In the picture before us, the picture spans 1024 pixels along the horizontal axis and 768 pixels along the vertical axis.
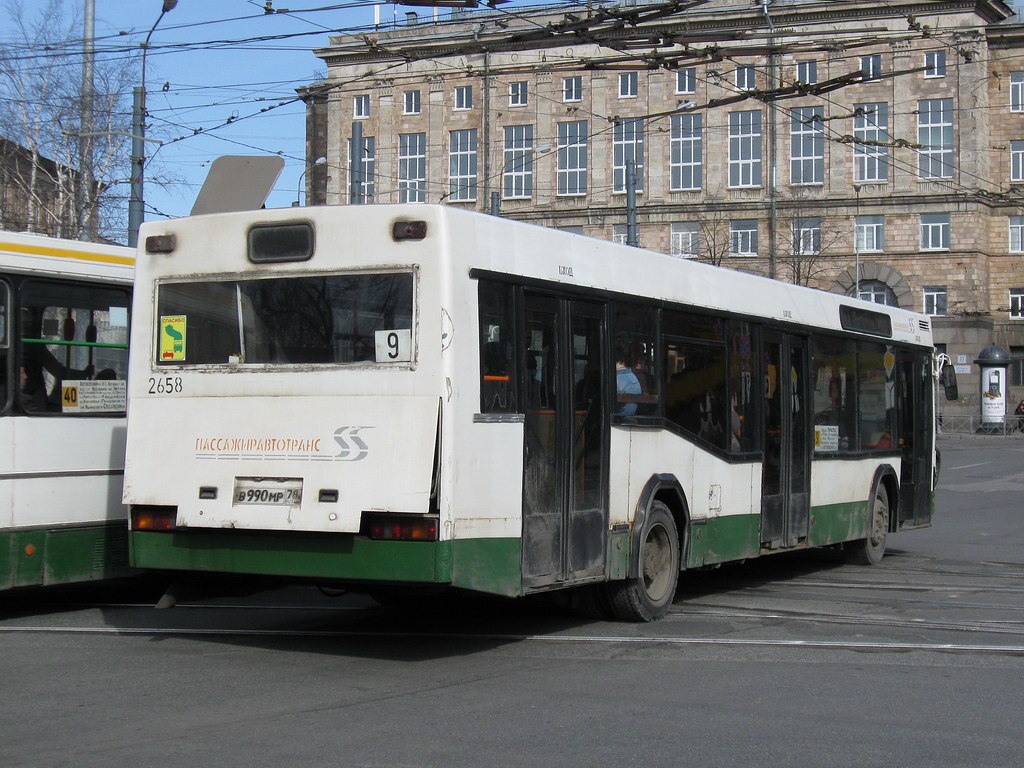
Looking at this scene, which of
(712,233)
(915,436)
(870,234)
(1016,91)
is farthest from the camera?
(1016,91)

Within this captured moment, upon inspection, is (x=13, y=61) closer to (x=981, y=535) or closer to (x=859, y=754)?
(x=981, y=535)

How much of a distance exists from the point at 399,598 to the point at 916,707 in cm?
461

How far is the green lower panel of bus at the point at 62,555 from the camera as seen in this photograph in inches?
389

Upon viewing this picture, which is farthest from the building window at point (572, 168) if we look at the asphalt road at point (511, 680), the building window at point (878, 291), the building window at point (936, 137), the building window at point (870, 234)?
the asphalt road at point (511, 680)

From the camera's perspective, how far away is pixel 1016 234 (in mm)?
63156

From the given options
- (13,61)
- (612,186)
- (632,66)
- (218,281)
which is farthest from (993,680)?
(612,186)

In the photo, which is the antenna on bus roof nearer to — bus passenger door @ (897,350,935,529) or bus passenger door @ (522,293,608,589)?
bus passenger door @ (522,293,608,589)

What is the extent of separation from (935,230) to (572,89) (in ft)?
56.9

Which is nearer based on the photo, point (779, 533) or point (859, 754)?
point (859, 754)

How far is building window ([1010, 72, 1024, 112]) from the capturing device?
6262cm

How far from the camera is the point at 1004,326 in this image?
6347 centimetres

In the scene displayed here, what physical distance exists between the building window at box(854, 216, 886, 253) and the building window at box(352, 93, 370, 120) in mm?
22725

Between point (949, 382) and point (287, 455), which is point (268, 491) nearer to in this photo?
point (287, 455)

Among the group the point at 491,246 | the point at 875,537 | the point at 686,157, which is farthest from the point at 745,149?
the point at 491,246
